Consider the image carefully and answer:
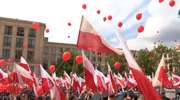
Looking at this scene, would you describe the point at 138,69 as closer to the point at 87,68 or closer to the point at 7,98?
the point at 87,68

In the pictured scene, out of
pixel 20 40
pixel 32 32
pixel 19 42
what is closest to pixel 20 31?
pixel 20 40

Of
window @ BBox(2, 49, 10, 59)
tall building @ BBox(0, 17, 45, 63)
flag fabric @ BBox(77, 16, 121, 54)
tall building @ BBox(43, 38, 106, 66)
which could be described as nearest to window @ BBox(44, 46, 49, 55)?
tall building @ BBox(43, 38, 106, 66)

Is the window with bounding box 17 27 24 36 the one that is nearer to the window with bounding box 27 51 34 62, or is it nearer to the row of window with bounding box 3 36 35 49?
the row of window with bounding box 3 36 35 49

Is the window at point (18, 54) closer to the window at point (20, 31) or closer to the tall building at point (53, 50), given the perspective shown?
the window at point (20, 31)

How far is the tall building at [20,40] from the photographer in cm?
10181

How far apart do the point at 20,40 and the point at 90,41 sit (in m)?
95.7

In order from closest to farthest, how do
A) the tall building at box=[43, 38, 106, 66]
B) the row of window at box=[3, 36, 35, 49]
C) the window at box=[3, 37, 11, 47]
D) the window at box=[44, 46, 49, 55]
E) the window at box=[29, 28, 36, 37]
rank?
the window at box=[3, 37, 11, 47] → the row of window at box=[3, 36, 35, 49] → the window at box=[29, 28, 36, 37] → the window at box=[44, 46, 49, 55] → the tall building at box=[43, 38, 106, 66]

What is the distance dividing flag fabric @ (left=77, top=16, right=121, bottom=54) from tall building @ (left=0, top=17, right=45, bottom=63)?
89.5 m

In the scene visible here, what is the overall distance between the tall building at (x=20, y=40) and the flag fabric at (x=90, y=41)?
8949 centimetres

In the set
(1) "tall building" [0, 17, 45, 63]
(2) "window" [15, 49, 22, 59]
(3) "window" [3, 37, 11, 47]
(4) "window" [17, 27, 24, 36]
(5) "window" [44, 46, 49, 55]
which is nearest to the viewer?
(1) "tall building" [0, 17, 45, 63]

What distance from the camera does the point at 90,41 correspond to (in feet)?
38.0

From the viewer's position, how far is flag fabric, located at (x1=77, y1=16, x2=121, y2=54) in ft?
36.7

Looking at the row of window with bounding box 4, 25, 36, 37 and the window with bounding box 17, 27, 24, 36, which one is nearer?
the row of window with bounding box 4, 25, 36, 37

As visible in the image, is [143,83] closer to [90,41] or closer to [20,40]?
[90,41]
